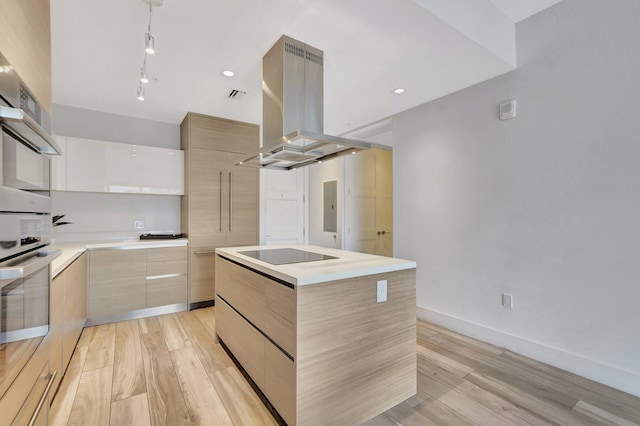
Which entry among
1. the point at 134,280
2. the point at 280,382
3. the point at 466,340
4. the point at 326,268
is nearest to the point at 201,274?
the point at 134,280

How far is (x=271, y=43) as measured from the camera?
2.17 metres

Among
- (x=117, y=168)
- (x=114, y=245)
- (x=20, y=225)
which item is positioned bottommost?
(x=114, y=245)

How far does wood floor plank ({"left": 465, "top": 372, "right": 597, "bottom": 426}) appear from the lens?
65.2 inches

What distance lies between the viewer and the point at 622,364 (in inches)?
76.0

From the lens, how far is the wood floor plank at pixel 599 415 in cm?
163

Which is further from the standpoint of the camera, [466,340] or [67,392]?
[466,340]

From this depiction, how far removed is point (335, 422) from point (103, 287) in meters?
2.96

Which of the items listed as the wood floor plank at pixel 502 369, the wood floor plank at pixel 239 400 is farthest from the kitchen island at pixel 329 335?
the wood floor plank at pixel 502 369

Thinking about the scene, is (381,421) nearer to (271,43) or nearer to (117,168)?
(271,43)

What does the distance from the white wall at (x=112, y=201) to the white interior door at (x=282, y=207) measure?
1290 mm

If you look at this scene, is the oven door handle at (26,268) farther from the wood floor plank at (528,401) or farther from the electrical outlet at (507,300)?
the electrical outlet at (507,300)

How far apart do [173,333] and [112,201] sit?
197 cm

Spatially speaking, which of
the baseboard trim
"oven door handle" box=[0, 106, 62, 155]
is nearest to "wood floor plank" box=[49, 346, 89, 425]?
"oven door handle" box=[0, 106, 62, 155]

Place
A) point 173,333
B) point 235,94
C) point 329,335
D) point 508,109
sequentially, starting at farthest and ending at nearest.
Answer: point 235,94 → point 173,333 → point 508,109 → point 329,335
